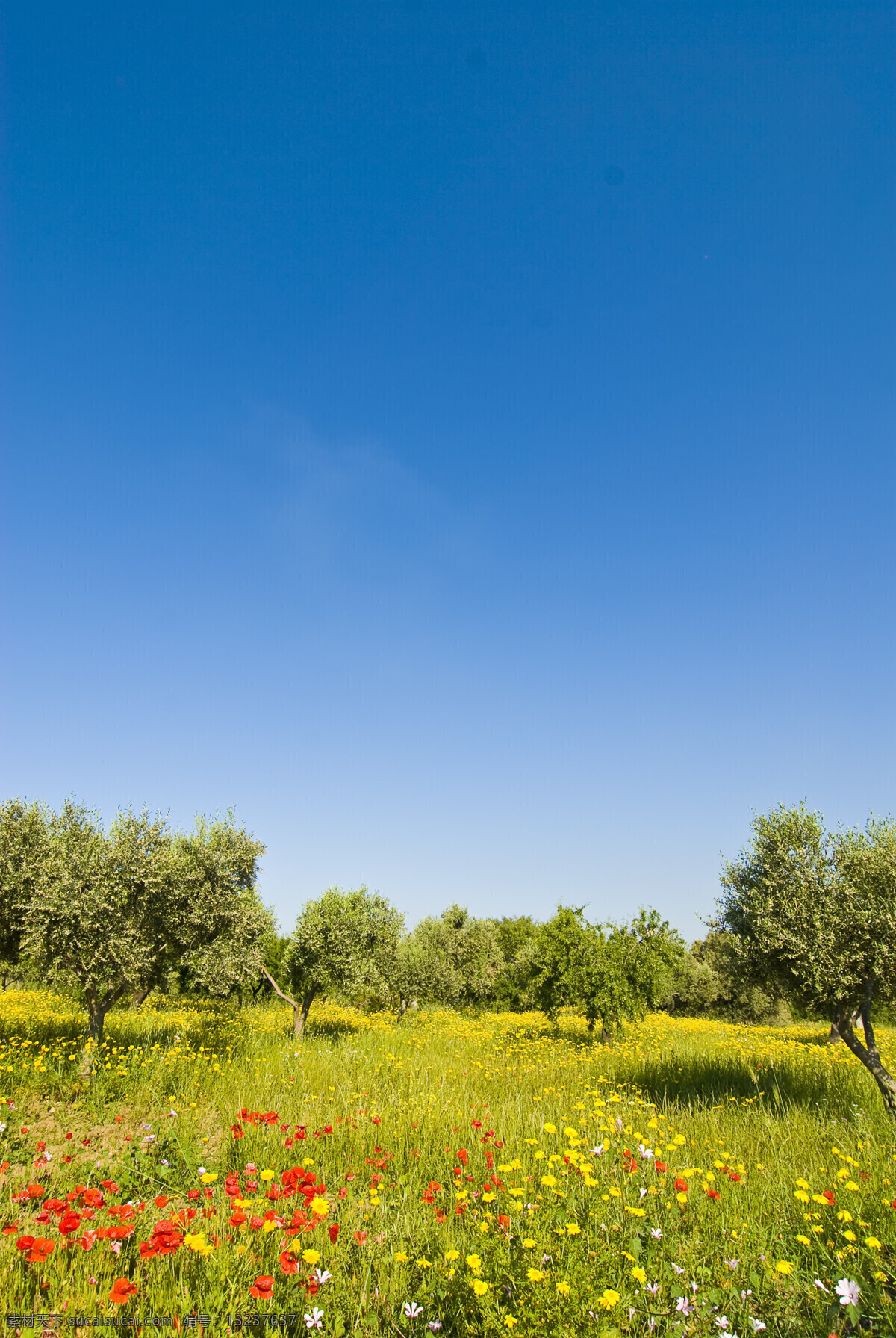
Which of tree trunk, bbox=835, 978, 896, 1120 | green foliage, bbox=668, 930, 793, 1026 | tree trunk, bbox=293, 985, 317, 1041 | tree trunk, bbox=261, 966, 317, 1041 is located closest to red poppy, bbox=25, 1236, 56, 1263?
tree trunk, bbox=835, 978, 896, 1120

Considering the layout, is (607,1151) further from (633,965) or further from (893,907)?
(633,965)

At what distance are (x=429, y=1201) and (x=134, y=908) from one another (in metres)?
12.8

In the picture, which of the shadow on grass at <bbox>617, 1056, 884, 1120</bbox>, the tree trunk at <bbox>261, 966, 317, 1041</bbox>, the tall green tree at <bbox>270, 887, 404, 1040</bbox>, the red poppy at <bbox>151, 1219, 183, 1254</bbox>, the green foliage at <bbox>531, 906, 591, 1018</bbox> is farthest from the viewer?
the green foliage at <bbox>531, 906, 591, 1018</bbox>

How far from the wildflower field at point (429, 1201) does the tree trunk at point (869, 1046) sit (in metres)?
0.57

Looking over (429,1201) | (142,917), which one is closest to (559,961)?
(142,917)

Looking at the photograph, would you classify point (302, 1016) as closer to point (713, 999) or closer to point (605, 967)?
point (605, 967)

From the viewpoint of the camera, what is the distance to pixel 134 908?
15812 millimetres

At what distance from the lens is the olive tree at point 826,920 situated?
1227 centimetres

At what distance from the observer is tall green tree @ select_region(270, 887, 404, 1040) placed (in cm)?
2531

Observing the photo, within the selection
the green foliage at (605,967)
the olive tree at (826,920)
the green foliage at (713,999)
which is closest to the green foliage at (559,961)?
the green foliage at (605,967)

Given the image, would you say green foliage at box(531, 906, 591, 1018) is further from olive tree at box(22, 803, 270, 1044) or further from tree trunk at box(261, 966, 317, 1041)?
olive tree at box(22, 803, 270, 1044)

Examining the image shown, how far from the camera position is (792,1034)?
2961 cm

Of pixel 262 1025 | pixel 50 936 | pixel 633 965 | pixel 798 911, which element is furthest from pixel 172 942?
pixel 633 965

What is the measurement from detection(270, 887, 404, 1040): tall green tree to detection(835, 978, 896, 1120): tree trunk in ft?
60.3
